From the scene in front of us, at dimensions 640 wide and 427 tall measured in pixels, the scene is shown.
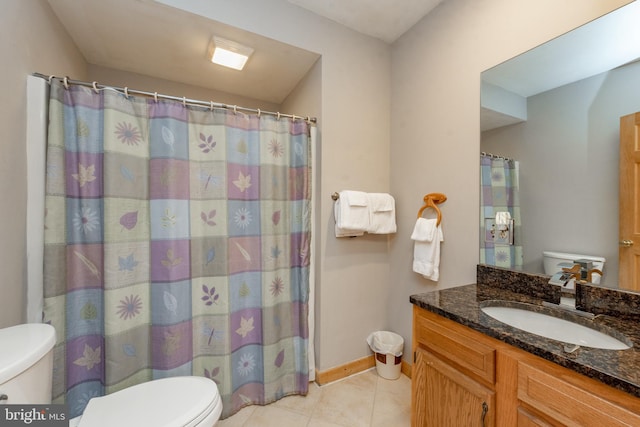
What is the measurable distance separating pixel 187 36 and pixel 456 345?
2152 millimetres

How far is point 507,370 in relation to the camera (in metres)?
0.82

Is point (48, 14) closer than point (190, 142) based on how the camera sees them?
Yes

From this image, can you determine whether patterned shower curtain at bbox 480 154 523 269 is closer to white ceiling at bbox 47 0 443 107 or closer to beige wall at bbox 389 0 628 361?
beige wall at bbox 389 0 628 361

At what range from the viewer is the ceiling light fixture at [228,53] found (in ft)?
5.30

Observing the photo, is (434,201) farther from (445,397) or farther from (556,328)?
(445,397)

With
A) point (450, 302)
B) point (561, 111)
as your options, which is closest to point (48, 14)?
point (450, 302)

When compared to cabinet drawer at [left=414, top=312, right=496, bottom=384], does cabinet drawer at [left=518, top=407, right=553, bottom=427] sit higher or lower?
lower

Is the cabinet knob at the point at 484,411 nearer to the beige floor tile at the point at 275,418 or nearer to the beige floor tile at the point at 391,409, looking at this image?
the beige floor tile at the point at 391,409

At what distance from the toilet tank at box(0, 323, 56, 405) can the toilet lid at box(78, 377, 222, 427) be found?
0.18 metres

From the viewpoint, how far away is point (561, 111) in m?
1.13

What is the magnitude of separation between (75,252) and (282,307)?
3.64ft

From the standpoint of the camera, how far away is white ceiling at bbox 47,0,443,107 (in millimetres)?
1399

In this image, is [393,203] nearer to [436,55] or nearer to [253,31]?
[436,55]

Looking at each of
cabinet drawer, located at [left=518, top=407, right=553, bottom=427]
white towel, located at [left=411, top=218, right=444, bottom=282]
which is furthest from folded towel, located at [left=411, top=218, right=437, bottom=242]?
cabinet drawer, located at [left=518, top=407, right=553, bottom=427]
